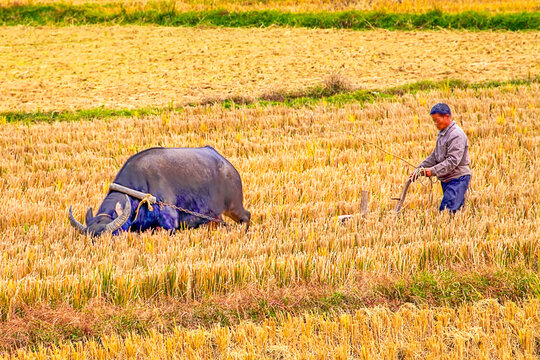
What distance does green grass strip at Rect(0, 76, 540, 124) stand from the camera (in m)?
12.4

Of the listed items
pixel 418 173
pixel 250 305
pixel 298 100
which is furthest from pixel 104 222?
pixel 298 100

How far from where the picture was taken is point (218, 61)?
16.8 meters

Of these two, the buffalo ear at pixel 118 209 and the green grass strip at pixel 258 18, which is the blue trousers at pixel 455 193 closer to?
the buffalo ear at pixel 118 209

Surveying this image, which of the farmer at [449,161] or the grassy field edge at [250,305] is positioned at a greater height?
the farmer at [449,161]

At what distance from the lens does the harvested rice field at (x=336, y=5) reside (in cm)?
2006

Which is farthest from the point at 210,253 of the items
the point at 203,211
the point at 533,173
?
the point at 533,173

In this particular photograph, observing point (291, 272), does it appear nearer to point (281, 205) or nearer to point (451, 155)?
point (281, 205)

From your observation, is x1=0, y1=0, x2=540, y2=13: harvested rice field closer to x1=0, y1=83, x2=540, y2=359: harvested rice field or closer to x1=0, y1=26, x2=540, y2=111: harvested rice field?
x1=0, y1=26, x2=540, y2=111: harvested rice field

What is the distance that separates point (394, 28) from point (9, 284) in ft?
54.8

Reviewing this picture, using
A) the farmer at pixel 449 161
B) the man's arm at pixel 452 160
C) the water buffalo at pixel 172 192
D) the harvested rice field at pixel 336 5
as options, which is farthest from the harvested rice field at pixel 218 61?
the man's arm at pixel 452 160

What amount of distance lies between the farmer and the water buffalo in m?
1.84

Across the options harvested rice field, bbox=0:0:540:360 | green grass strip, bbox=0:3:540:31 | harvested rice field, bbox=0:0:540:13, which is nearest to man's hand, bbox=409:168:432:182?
harvested rice field, bbox=0:0:540:360

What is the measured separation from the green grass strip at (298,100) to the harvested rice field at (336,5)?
6.74 meters

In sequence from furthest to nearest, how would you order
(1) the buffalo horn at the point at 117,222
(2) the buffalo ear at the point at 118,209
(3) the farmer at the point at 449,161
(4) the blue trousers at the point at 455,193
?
(4) the blue trousers at the point at 455,193 → (3) the farmer at the point at 449,161 → (2) the buffalo ear at the point at 118,209 → (1) the buffalo horn at the point at 117,222
